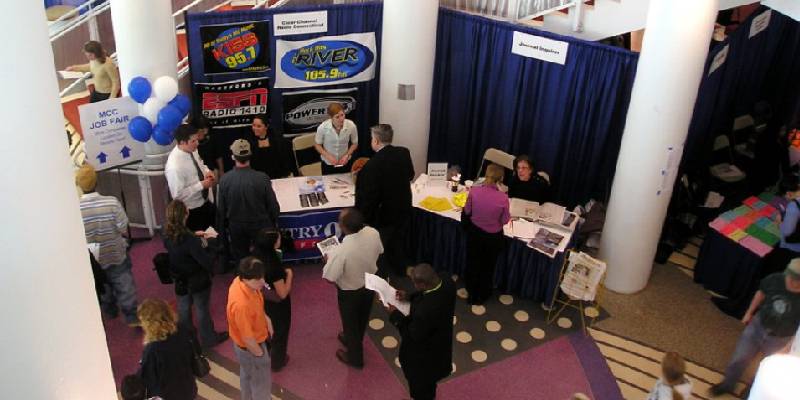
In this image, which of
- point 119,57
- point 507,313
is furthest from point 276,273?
point 119,57

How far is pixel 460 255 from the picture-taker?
6.55 m

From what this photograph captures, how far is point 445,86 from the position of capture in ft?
25.9

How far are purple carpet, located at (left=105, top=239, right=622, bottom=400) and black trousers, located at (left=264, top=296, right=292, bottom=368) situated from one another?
0.15m

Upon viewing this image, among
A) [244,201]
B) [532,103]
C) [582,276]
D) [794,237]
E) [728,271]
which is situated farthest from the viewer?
[532,103]

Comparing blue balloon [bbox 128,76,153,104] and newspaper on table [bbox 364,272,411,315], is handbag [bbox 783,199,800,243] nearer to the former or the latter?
newspaper on table [bbox 364,272,411,315]

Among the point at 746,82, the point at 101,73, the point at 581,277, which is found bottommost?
the point at 581,277

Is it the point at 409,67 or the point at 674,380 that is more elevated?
the point at 409,67

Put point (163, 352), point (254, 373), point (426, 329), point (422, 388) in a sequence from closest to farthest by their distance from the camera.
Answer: point (163, 352) → point (426, 329) → point (254, 373) → point (422, 388)

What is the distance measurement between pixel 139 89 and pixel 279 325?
2.56 m

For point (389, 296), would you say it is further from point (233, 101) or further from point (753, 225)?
point (753, 225)

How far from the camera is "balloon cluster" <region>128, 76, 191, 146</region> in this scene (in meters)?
6.11

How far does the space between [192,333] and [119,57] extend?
264 centimetres

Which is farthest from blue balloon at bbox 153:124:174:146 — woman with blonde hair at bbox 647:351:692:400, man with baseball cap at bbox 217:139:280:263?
woman with blonde hair at bbox 647:351:692:400

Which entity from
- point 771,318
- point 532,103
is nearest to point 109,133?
point 532,103
